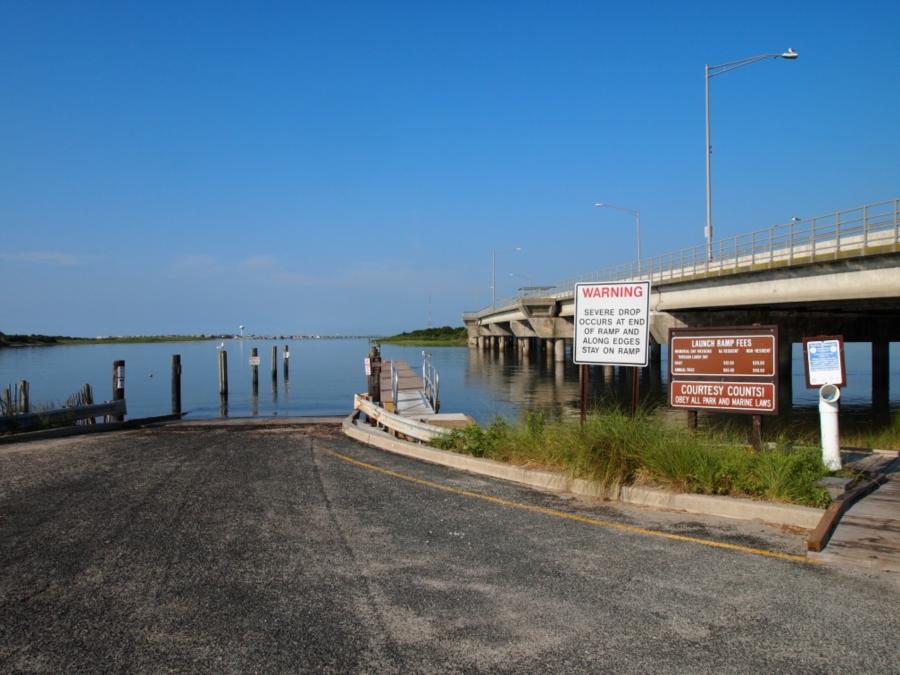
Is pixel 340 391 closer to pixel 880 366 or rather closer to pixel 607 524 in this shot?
pixel 880 366

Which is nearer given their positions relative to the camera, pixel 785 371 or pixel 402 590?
pixel 402 590

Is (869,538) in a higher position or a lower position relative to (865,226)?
lower

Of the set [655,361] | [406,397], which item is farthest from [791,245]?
[655,361]

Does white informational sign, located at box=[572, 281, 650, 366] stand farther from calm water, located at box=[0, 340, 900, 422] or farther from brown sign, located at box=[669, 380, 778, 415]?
calm water, located at box=[0, 340, 900, 422]

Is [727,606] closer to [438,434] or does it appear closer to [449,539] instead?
[449,539]

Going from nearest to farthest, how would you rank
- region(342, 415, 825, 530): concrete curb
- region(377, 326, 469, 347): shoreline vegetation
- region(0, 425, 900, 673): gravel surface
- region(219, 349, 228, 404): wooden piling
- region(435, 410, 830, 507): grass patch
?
region(0, 425, 900, 673): gravel surface, region(342, 415, 825, 530): concrete curb, region(435, 410, 830, 507): grass patch, region(219, 349, 228, 404): wooden piling, region(377, 326, 469, 347): shoreline vegetation

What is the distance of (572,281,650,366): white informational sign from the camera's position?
37.5 feet

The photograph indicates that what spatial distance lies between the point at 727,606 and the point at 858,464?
18.8 ft

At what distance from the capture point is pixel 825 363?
31.6ft

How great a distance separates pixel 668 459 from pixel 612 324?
3637 millimetres

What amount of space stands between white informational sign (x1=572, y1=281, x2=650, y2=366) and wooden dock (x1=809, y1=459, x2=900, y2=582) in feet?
14.2

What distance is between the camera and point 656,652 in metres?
4.30

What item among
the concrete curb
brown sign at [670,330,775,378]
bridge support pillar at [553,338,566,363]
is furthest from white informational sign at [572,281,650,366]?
bridge support pillar at [553,338,566,363]

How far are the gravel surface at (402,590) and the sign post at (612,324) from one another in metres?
3.57
